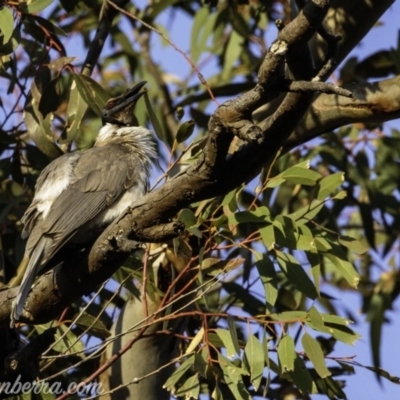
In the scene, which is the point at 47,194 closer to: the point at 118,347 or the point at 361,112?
the point at 118,347

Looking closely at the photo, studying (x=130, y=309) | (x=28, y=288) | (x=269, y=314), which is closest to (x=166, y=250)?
A: (x=130, y=309)

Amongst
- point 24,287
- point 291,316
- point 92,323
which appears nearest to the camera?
point 24,287

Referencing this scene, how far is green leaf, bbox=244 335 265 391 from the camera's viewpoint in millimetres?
3711

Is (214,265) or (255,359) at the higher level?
(214,265)

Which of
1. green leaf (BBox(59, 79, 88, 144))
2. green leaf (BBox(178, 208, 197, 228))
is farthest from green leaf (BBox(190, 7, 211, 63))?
green leaf (BBox(178, 208, 197, 228))

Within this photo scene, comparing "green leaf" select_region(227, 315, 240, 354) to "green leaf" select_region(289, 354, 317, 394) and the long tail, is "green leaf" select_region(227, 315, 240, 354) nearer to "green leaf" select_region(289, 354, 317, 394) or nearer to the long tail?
"green leaf" select_region(289, 354, 317, 394)

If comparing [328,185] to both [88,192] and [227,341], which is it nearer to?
[227,341]

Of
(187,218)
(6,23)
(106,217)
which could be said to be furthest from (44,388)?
(6,23)

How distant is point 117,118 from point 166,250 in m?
0.91

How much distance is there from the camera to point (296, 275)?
3977 millimetres

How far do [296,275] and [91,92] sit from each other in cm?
142

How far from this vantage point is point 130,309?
14.7ft

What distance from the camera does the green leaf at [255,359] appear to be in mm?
3711

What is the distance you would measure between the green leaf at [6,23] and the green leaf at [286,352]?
1730mm
